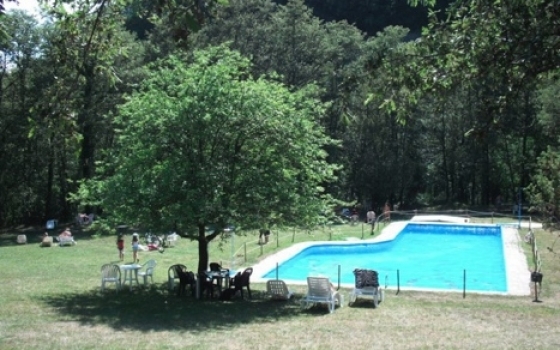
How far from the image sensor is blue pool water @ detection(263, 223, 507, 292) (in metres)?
23.6

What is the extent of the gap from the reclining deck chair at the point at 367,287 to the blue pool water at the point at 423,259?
4614 millimetres

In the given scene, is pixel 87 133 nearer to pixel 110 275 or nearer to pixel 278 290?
pixel 110 275

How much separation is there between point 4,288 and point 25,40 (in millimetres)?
23829

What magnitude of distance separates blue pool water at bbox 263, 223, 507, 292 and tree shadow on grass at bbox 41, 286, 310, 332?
5.51m

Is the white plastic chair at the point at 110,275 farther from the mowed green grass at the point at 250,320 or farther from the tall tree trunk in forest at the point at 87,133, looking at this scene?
the tall tree trunk in forest at the point at 87,133

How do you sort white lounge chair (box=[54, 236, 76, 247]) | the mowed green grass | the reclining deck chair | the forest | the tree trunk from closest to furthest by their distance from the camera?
the forest → the mowed green grass → the reclining deck chair → the tree trunk → white lounge chair (box=[54, 236, 76, 247])

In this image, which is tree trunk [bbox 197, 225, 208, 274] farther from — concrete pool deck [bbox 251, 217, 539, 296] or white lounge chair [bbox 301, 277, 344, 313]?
white lounge chair [bbox 301, 277, 344, 313]

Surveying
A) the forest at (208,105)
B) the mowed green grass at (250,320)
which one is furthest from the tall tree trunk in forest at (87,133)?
the mowed green grass at (250,320)

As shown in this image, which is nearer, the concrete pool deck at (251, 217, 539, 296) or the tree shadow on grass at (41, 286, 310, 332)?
the tree shadow on grass at (41, 286, 310, 332)

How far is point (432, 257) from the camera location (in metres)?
30.1

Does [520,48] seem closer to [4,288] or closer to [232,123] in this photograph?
[232,123]

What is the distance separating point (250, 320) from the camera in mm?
14219

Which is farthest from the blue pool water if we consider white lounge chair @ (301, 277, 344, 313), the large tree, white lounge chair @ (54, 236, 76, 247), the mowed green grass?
white lounge chair @ (54, 236, 76, 247)

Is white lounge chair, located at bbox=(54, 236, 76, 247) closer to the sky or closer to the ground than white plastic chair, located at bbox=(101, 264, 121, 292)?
closer to the sky
